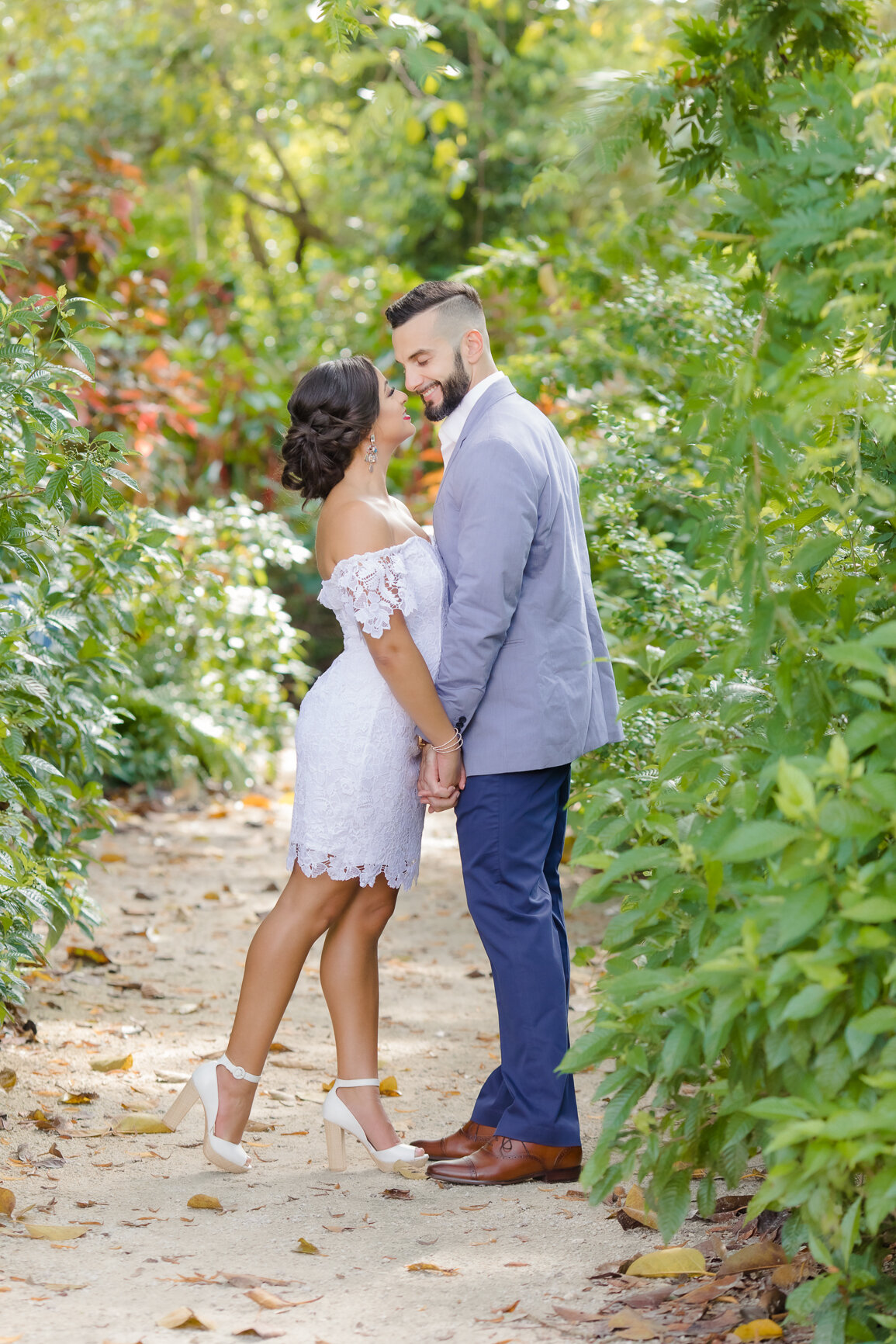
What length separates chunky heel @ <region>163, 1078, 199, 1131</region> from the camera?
121 inches

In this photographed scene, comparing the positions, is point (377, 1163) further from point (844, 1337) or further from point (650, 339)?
point (650, 339)

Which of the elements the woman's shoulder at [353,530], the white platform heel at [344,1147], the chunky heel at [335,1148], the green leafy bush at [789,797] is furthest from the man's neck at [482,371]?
the chunky heel at [335,1148]

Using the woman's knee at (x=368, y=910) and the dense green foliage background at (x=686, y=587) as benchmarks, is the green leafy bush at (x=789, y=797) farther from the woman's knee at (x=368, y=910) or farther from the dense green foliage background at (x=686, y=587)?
the woman's knee at (x=368, y=910)

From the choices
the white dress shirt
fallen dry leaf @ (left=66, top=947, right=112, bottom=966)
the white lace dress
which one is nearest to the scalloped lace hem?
the white lace dress

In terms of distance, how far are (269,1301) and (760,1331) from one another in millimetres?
849

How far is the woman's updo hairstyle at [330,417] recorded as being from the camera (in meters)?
3.04

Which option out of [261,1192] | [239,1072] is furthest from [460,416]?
[261,1192]

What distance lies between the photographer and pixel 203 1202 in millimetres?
2738

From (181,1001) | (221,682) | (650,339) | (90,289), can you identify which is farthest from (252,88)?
(181,1001)

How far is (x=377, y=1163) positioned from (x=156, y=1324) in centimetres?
93

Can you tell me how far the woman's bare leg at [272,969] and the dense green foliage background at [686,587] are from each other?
0.53m

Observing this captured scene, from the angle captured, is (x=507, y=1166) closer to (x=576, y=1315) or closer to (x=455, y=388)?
(x=576, y=1315)

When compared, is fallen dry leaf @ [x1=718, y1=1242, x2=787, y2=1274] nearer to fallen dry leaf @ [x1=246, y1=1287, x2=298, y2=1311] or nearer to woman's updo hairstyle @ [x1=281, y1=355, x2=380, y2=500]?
fallen dry leaf @ [x1=246, y1=1287, x2=298, y2=1311]

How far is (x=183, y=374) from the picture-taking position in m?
7.34
